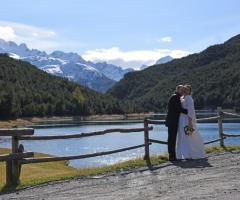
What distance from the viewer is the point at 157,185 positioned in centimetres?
1242

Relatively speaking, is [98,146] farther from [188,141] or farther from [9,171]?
[9,171]

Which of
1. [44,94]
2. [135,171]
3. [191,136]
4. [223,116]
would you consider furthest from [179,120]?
[44,94]

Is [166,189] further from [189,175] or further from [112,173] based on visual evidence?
[112,173]

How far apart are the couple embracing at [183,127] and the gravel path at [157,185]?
1.36 m

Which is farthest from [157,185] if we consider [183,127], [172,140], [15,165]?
[183,127]

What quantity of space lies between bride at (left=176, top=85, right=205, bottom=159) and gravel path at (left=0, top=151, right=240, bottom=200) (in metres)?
1.30

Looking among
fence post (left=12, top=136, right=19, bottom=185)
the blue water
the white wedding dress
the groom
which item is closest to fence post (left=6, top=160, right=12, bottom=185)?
fence post (left=12, top=136, right=19, bottom=185)

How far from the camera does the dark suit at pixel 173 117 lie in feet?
57.2

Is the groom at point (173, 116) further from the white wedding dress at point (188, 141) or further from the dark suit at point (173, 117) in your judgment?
the white wedding dress at point (188, 141)

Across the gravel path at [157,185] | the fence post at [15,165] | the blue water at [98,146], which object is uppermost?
the fence post at [15,165]

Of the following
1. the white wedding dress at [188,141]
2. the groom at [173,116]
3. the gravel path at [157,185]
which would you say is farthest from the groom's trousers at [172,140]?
the gravel path at [157,185]

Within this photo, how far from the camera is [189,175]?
45.2 ft

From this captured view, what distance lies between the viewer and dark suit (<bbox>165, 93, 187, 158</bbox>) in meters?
17.4

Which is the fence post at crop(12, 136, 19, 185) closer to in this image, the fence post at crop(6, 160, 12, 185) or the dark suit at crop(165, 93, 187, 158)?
the fence post at crop(6, 160, 12, 185)
